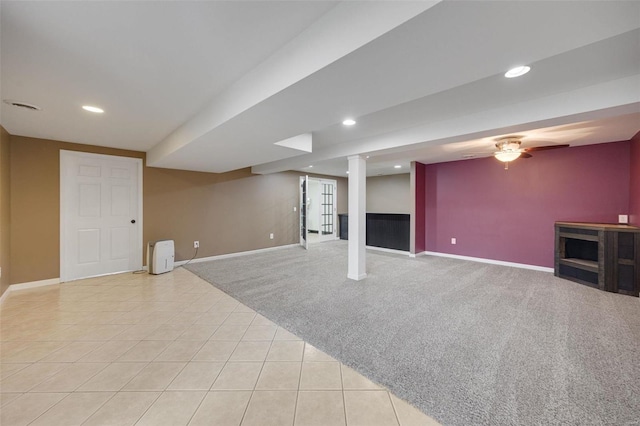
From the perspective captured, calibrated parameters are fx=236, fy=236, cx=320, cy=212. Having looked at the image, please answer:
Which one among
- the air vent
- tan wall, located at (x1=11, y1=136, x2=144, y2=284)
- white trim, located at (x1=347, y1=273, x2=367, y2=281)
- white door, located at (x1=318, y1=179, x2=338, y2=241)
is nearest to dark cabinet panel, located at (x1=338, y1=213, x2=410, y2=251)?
white door, located at (x1=318, y1=179, x2=338, y2=241)

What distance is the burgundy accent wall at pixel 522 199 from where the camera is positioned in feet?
12.5

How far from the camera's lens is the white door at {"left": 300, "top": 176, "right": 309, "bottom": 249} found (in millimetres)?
6515

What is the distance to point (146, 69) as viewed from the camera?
71.9 inches

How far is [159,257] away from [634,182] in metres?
7.56

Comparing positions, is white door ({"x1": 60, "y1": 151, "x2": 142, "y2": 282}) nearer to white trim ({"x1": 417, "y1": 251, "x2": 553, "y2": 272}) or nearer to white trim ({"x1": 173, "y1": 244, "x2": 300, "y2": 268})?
white trim ({"x1": 173, "y1": 244, "x2": 300, "y2": 268})

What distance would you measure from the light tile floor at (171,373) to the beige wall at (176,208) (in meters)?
1.17

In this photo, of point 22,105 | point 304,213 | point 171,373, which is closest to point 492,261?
point 304,213

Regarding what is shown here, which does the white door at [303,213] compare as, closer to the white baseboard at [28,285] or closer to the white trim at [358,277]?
the white trim at [358,277]

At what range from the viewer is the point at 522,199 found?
4547mm

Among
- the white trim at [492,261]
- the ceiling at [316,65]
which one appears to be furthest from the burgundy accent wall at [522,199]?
the ceiling at [316,65]

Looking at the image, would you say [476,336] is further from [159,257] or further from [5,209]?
[5,209]

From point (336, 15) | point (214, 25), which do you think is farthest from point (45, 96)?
point (336, 15)

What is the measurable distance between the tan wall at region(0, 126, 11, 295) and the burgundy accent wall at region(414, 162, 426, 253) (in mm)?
6817

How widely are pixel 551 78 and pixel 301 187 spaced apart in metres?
5.54
